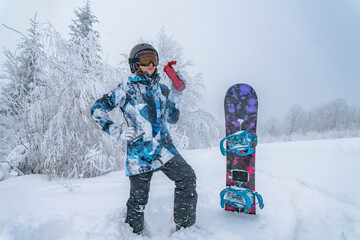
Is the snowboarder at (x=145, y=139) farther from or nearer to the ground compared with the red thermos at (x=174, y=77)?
nearer to the ground

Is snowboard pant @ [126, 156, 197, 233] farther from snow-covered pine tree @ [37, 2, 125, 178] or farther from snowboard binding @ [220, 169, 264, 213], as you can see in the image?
snow-covered pine tree @ [37, 2, 125, 178]

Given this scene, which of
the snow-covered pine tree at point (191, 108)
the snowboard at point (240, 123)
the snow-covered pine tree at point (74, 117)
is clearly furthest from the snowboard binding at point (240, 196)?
the snow-covered pine tree at point (191, 108)

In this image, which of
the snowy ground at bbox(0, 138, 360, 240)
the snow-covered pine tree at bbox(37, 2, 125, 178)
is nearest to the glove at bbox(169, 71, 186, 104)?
the snowy ground at bbox(0, 138, 360, 240)

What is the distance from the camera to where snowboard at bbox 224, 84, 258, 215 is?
204 centimetres

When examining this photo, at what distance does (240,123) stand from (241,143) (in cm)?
29

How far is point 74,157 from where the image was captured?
11.2 ft

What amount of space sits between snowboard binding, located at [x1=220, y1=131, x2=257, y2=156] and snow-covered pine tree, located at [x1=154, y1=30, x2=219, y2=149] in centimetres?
612

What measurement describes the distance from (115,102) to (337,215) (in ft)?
8.01

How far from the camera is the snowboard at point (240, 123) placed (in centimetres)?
204

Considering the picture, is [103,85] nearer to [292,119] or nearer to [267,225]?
[267,225]

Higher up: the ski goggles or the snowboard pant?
the ski goggles

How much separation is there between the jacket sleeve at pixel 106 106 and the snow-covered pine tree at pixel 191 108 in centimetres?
643

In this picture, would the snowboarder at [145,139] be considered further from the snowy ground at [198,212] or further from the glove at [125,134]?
the snowy ground at [198,212]

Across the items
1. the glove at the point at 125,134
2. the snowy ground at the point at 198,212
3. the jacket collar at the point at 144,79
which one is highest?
the jacket collar at the point at 144,79
